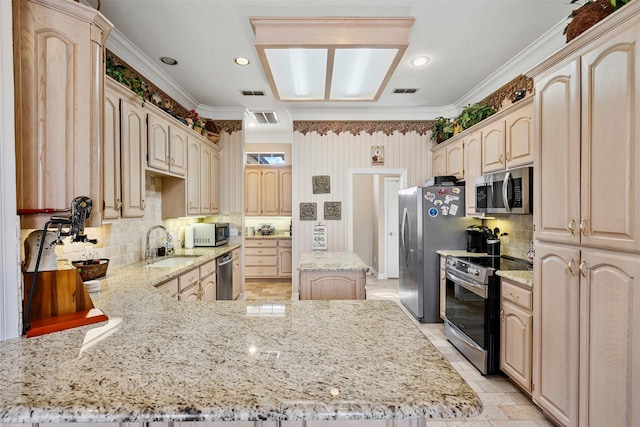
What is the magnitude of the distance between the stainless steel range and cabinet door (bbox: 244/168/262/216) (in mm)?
4103

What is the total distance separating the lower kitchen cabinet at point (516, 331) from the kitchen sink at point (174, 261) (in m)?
2.82

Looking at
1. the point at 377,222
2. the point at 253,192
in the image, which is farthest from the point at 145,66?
the point at 377,222

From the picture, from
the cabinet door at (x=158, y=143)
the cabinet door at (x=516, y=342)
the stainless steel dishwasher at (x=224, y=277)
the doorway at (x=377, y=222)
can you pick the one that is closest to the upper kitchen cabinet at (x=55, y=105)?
the cabinet door at (x=158, y=143)

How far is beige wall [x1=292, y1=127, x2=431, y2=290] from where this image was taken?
14.7 ft

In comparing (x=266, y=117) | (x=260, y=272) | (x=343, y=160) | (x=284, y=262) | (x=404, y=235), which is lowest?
(x=260, y=272)

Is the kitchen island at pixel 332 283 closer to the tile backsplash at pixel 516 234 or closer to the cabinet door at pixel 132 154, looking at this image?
the cabinet door at pixel 132 154

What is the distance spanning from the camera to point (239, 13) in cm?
226

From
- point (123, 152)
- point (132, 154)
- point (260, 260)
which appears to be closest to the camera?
point (123, 152)

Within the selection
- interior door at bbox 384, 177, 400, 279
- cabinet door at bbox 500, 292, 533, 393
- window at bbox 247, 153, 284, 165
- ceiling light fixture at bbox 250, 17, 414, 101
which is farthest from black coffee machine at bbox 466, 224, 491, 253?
window at bbox 247, 153, 284, 165

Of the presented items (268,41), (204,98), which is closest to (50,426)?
(268,41)

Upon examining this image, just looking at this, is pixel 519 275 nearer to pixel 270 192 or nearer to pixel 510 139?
pixel 510 139

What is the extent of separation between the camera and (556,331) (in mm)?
1780

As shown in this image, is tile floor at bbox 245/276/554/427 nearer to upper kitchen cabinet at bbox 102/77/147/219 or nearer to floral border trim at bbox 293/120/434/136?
upper kitchen cabinet at bbox 102/77/147/219

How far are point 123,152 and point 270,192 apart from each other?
3.96 m
